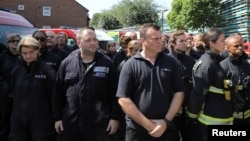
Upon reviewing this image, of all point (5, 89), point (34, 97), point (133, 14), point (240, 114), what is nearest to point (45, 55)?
point (5, 89)

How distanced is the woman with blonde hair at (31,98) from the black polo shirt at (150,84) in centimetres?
116

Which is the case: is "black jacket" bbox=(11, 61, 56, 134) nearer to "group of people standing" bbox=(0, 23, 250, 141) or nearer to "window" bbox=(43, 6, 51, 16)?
"group of people standing" bbox=(0, 23, 250, 141)

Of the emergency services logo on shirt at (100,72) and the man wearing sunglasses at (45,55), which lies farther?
the man wearing sunglasses at (45,55)

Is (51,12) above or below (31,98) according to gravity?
above

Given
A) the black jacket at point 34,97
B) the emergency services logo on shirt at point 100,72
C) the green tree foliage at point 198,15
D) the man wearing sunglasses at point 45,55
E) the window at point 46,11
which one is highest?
the window at point 46,11

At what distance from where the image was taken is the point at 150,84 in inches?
148

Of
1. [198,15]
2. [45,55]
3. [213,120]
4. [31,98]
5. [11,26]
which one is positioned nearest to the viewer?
[213,120]

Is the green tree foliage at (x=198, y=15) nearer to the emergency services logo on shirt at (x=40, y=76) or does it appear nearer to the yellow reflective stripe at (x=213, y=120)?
the yellow reflective stripe at (x=213, y=120)

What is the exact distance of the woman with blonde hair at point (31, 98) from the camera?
4.40 metres

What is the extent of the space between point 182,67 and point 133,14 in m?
58.9

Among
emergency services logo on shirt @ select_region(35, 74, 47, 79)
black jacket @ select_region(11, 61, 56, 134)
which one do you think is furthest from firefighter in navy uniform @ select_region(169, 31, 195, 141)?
emergency services logo on shirt @ select_region(35, 74, 47, 79)

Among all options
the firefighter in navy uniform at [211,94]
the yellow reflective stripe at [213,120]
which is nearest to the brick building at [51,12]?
the firefighter in navy uniform at [211,94]

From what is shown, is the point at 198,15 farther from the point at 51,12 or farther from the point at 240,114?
the point at 240,114

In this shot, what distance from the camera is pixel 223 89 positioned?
4.32m
